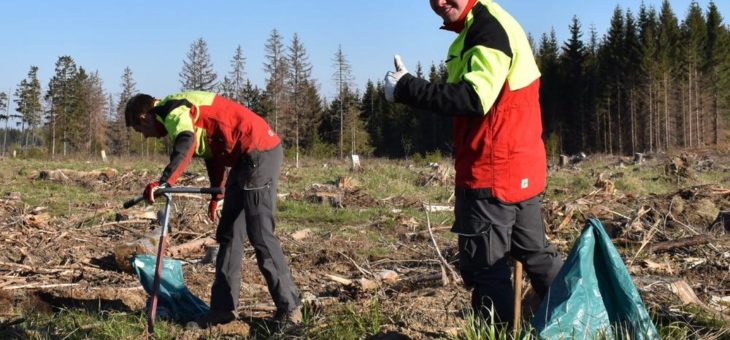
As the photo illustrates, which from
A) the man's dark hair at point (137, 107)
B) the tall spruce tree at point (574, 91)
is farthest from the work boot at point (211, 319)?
the tall spruce tree at point (574, 91)

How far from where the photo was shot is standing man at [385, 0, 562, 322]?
3023mm

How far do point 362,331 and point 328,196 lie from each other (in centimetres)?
917

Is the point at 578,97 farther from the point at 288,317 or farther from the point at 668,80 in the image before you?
the point at 288,317

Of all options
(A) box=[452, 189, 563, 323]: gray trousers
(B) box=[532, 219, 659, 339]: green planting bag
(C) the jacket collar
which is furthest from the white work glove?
(B) box=[532, 219, 659, 339]: green planting bag

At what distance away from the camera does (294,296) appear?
4664 millimetres

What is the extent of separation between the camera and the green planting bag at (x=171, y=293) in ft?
16.7

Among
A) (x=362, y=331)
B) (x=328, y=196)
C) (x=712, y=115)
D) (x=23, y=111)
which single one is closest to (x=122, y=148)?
(x=23, y=111)

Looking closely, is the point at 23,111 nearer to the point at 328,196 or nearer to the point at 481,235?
the point at 328,196

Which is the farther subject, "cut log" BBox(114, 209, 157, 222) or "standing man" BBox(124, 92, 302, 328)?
"cut log" BBox(114, 209, 157, 222)

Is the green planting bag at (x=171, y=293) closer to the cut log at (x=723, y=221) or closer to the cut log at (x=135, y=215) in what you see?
the cut log at (x=135, y=215)

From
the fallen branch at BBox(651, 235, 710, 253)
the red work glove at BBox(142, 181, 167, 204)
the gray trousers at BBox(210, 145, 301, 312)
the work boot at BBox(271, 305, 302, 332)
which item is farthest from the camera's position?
the fallen branch at BBox(651, 235, 710, 253)

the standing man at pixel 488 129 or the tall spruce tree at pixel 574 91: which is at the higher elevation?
the tall spruce tree at pixel 574 91

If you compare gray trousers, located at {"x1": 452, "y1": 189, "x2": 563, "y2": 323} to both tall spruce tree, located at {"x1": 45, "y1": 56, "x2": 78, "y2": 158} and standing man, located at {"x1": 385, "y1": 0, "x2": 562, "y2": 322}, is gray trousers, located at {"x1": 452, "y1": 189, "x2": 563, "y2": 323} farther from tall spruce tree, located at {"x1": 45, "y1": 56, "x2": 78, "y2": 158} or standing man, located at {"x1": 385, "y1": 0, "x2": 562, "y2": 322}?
tall spruce tree, located at {"x1": 45, "y1": 56, "x2": 78, "y2": 158}

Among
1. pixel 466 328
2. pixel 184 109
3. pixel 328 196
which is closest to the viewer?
pixel 466 328
